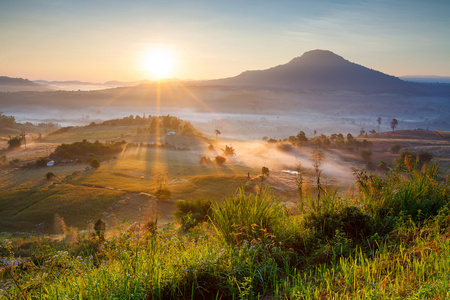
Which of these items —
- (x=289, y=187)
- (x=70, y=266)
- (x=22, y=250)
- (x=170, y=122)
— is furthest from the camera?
(x=170, y=122)

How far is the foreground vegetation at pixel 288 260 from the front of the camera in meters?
4.71

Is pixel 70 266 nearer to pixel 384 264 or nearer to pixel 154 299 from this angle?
pixel 154 299

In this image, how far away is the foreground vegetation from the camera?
4.71 m

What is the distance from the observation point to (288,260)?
5.70m

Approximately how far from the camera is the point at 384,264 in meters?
5.19

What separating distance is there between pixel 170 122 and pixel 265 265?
11237 cm

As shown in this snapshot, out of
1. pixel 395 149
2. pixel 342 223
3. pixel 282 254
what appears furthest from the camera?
pixel 395 149

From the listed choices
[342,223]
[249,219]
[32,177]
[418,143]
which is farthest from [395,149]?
[249,219]

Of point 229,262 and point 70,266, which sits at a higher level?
point 229,262

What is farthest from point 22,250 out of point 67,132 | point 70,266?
point 67,132

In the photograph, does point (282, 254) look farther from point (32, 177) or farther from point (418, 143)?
point (418, 143)

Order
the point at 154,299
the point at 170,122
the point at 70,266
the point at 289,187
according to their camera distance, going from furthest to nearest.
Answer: the point at 170,122 → the point at 289,187 → the point at 70,266 → the point at 154,299

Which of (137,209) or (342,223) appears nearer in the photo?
(342,223)

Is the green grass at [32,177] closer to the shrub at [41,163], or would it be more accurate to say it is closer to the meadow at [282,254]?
the shrub at [41,163]
